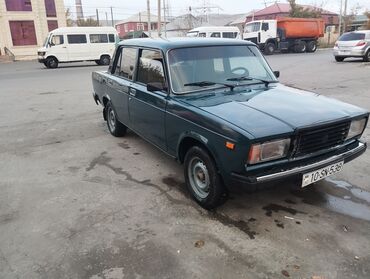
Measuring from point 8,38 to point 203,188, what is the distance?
35070 mm

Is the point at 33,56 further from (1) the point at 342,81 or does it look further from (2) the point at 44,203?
(2) the point at 44,203

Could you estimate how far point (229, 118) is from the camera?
337cm

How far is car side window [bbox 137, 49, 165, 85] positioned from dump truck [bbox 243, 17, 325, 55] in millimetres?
26312

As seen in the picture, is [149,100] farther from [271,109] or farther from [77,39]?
[77,39]

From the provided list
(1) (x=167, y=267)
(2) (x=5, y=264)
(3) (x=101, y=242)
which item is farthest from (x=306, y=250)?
(2) (x=5, y=264)

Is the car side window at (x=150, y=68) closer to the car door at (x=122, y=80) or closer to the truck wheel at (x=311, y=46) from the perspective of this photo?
the car door at (x=122, y=80)

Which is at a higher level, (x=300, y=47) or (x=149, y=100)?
(x=149, y=100)

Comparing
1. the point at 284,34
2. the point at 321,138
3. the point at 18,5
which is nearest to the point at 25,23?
the point at 18,5

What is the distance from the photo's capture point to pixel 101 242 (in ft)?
10.8

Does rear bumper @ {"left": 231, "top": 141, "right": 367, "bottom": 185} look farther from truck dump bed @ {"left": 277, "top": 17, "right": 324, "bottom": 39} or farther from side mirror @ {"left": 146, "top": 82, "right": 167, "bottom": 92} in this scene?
truck dump bed @ {"left": 277, "top": 17, "right": 324, "bottom": 39}

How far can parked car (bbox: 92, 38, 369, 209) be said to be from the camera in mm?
3232

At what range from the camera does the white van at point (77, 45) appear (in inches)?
884

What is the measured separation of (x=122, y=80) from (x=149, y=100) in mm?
1279

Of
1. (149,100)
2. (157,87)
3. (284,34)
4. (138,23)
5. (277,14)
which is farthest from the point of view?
(138,23)
